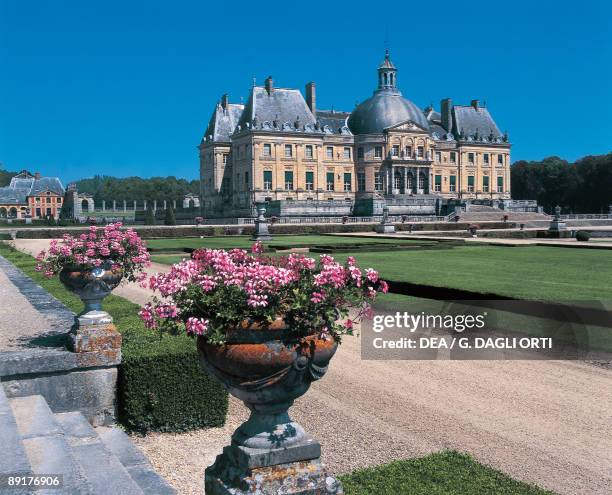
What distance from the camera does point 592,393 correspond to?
7.18 meters

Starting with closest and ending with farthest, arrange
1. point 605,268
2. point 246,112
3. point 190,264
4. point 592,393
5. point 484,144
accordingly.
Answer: point 190,264, point 592,393, point 605,268, point 246,112, point 484,144

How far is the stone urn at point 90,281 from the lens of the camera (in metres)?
7.10

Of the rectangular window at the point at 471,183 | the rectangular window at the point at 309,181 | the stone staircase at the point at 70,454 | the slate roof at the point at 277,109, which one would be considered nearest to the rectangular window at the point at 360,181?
the rectangular window at the point at 309,181

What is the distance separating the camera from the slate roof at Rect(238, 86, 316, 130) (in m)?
69.8

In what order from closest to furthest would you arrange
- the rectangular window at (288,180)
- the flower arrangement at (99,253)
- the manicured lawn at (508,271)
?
the flower arrangement at (99,253)
the manicured lawn at (508,271)
the rectangular window at (288,180)

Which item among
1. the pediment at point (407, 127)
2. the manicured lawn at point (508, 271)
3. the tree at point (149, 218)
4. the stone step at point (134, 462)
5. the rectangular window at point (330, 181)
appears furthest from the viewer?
the pediment at point (407, 127)

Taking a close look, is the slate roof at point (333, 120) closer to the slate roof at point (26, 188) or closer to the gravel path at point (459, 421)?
the slate roof at point (26, 188)

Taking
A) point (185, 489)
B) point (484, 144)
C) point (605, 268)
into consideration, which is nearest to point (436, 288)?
point (605, 268)

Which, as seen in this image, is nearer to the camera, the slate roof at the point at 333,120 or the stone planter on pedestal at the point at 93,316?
the stone planter on pedestal at the point at 93,316

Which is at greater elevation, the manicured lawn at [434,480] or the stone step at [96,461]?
the stone step at [96,461]

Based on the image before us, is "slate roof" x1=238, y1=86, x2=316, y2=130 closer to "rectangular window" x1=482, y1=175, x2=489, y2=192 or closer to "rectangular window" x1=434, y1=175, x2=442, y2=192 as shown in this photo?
"rectangular window" x1=434, y1=175, x2=442, y2=192

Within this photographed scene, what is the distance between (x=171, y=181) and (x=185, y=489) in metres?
131

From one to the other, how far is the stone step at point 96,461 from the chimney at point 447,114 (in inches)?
3174

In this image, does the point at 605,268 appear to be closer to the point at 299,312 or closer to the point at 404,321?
the point at 404,321
